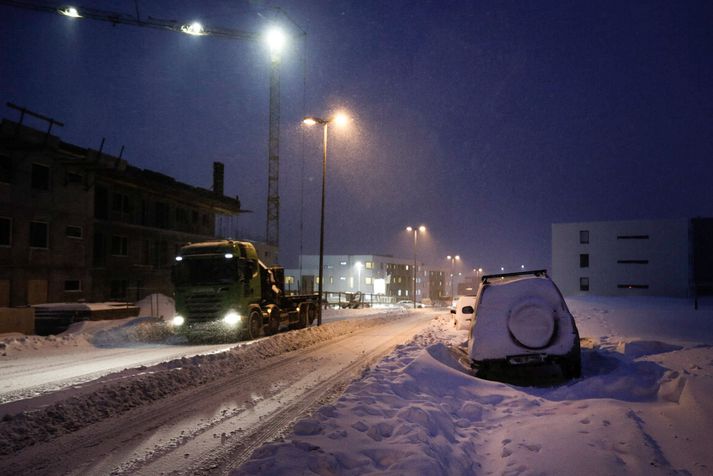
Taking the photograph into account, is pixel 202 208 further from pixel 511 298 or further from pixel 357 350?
pixel 511 298

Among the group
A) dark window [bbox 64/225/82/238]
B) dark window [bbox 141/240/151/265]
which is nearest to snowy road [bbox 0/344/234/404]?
dark window [bbox 64/225/82/238]

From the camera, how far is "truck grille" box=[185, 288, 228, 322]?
1888 centimetres

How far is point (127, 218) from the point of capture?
37.8 meters

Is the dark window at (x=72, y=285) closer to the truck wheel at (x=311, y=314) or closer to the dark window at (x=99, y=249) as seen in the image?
the dark window at (x=99, y=249)

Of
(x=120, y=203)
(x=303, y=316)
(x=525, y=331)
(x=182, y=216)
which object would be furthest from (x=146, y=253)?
(x=525, y=331)

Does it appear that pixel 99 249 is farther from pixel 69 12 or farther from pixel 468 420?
pixel 69 12

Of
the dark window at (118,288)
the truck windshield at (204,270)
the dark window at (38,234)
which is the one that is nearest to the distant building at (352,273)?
the dark window at (118,288)

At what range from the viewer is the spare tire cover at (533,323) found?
31.8 feet

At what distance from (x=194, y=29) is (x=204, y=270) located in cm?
6681

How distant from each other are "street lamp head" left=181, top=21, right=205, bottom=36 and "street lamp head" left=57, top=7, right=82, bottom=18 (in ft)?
44.1

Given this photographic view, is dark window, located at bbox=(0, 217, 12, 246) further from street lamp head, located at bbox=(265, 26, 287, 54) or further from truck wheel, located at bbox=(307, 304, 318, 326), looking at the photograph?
street lamp head, located at bbox=(265, 26, 287, 54)

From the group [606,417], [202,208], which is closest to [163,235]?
[202,208]

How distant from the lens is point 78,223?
31.1 m

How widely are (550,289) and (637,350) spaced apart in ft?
17.0
